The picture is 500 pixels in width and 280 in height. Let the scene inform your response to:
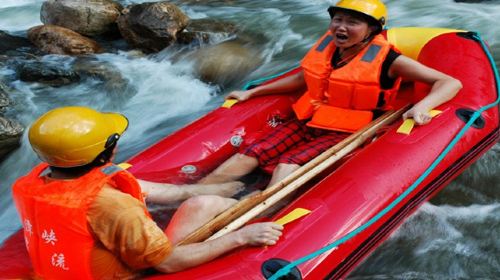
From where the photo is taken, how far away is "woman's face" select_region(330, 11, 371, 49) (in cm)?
305

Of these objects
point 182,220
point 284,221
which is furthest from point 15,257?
point 284,221

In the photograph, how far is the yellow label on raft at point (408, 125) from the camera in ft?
9.61

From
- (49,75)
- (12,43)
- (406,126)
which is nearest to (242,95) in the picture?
(406,126)

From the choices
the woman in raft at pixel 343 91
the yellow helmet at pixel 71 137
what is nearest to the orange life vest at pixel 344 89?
the woman in raft at pixel 343 91

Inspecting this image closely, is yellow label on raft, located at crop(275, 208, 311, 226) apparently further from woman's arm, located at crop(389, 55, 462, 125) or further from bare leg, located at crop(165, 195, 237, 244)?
woman's arm, located at crop(389, 55, 462, 125)

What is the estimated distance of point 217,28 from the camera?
659 centimetres

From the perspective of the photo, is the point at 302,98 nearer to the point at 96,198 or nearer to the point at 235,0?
the point at 96,198

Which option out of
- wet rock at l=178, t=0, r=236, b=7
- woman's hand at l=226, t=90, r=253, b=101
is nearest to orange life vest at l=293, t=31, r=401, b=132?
woman's hand at l=226, t=90, r=253, b=101

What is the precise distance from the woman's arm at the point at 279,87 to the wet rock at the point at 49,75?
2681mm

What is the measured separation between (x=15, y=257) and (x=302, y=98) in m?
1.90

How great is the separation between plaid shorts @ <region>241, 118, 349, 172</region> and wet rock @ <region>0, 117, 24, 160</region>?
2.38 metres

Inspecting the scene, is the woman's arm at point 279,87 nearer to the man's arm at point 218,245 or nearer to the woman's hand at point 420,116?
the woman's hand at point 420,116

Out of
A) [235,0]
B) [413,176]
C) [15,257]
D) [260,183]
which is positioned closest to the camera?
[15,257]

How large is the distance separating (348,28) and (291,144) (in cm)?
73
